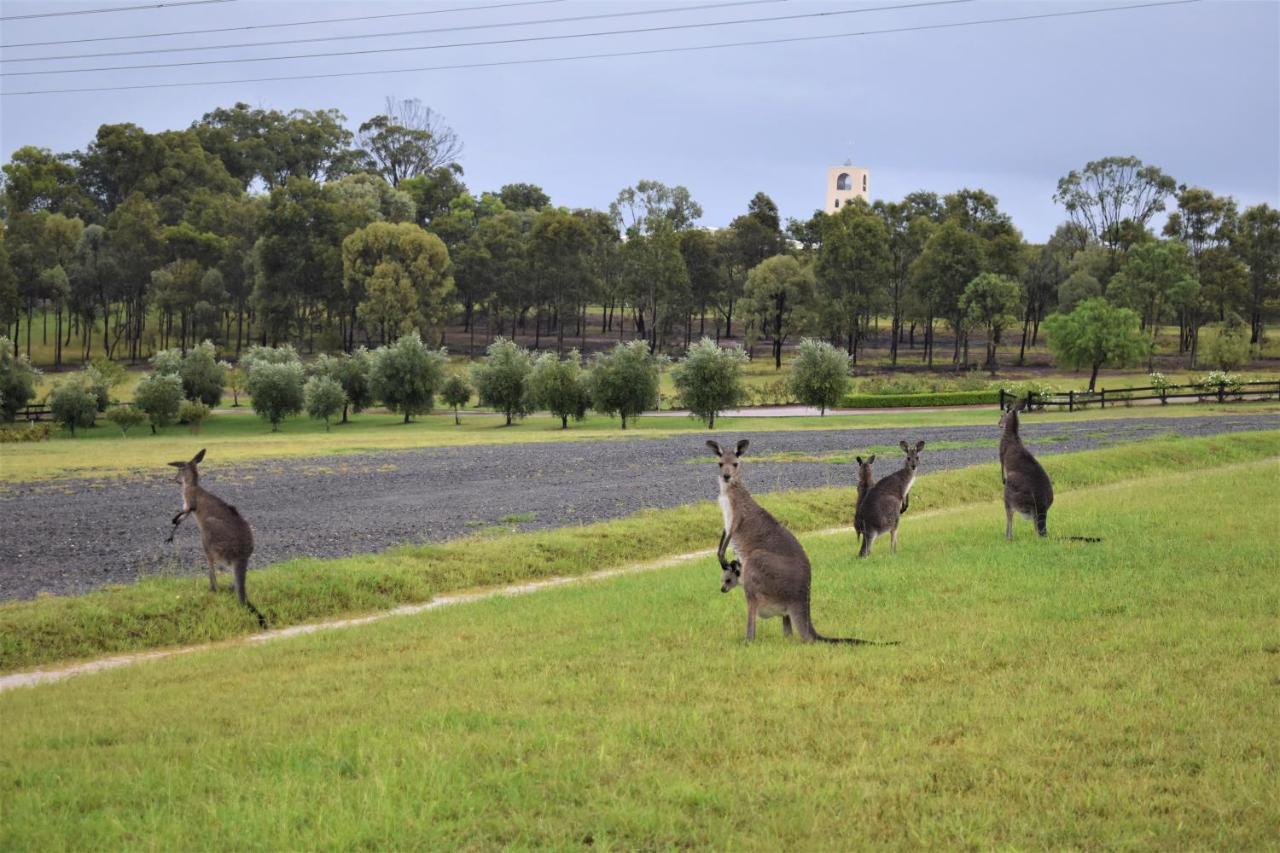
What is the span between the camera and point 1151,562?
16016mm

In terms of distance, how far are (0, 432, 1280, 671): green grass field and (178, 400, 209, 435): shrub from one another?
5439 cm

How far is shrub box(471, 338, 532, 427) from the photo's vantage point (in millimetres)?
75438

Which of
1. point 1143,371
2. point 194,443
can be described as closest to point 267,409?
point 194,443

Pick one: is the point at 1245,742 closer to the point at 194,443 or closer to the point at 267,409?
the point at 194,443

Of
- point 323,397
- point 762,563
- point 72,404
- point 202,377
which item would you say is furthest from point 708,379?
point 762,563

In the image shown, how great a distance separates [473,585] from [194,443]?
45233 mm

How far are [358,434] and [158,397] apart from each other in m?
15.3

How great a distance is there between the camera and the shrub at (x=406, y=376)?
3125 inches

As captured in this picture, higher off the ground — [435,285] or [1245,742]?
[435,285]

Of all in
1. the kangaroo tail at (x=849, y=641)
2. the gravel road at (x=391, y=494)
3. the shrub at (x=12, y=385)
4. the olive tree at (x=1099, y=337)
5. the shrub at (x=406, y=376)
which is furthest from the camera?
the olive tree at (x=1099, y=337)

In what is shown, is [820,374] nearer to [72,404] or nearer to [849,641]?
[72,404]

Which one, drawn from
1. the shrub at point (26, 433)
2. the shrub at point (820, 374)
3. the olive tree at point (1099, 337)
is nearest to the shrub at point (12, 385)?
the shrub at point (26, 433)

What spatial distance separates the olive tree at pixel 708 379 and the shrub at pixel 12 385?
1681 inches

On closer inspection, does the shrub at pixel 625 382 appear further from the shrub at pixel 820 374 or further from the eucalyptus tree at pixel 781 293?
the eucalyptus tree at pixel 781 293
